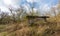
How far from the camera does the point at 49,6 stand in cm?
180

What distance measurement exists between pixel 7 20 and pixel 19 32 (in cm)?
23

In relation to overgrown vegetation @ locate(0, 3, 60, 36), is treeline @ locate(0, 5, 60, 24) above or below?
above

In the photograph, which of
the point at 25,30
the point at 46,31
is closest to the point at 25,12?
the point at 25,30

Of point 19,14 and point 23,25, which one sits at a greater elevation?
point 19,14

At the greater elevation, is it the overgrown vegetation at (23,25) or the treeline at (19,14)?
the treeline at (19,14)

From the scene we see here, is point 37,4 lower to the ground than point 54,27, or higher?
higher

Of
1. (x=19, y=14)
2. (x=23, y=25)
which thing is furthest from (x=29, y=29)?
(x=19, y=14)

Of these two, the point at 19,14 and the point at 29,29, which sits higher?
the point at 19,14

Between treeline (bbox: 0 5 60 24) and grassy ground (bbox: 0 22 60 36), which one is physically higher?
treeline (bbox: 0 5 60 24)

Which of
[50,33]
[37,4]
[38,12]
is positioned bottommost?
[50,33]

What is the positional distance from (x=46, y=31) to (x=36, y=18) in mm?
223

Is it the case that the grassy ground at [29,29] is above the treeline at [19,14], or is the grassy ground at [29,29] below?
below

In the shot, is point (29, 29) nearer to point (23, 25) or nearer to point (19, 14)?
point (23, 25)

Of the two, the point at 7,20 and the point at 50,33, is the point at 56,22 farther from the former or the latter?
the point at 7,20
